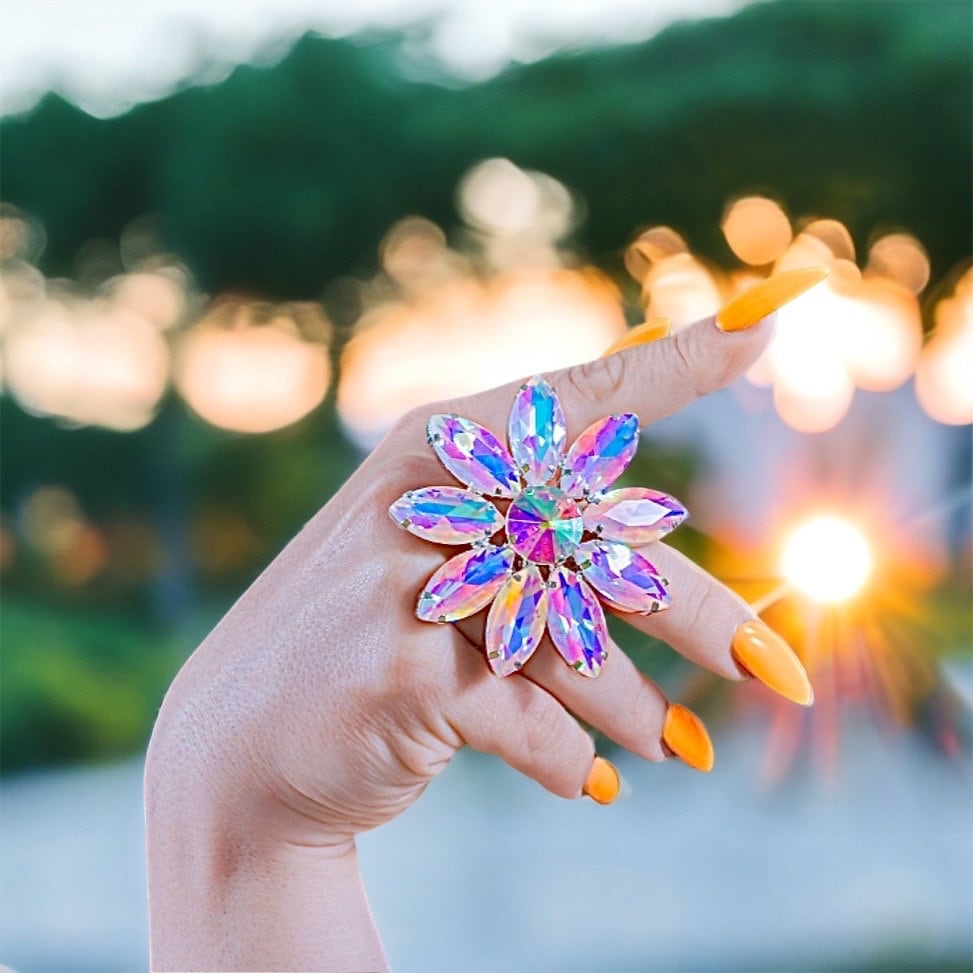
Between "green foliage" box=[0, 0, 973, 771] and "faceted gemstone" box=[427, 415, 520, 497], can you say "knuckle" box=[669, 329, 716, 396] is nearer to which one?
"faceted gemstone" box=[427, 415, 520, 497]

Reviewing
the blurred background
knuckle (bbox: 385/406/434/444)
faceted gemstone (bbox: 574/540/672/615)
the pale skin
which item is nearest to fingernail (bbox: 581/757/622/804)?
the pale skin

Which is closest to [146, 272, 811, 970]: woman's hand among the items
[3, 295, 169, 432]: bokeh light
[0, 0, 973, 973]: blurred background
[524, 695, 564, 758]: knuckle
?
[524, 695, 564, 758]: knuckle

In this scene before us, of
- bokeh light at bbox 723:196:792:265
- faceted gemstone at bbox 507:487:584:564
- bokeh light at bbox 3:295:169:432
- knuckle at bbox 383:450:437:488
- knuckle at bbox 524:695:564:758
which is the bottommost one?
knuckle at bbox 524:695:564:758

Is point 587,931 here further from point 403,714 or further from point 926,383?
point 403,714

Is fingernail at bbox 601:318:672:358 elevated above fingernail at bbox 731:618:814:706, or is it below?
above

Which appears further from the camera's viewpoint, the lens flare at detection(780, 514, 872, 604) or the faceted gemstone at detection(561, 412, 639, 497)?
the lens flare at detection(780, 514, 872, 604)

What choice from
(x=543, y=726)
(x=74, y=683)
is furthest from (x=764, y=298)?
(x=74, y=683)
